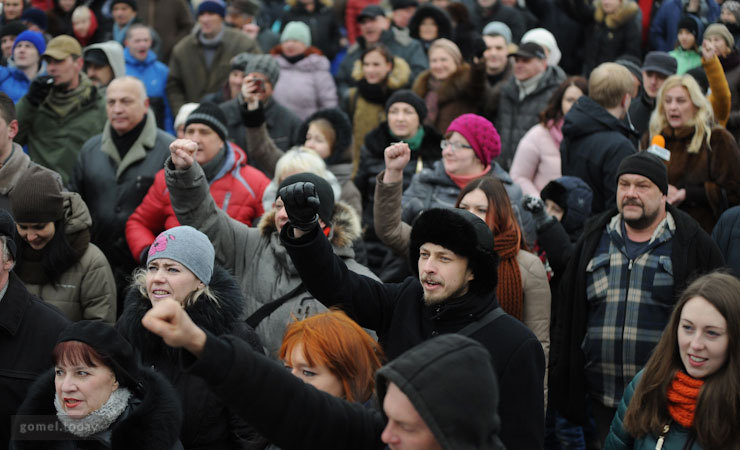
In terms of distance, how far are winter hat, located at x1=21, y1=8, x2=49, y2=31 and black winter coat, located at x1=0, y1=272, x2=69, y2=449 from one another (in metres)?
7.70

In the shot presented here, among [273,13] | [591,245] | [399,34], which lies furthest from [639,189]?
[273,13]

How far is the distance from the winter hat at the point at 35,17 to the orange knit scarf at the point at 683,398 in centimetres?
963

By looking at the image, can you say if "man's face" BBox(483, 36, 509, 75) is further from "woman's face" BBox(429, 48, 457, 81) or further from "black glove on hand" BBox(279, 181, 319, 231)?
"black glove on hand" BBox(279, 181, 319, 231)

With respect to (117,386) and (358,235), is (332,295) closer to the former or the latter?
(117,386)

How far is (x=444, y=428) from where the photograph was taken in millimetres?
2533

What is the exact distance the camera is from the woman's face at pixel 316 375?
3.49m

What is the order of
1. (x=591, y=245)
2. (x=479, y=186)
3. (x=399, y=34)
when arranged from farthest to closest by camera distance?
(x=399, y=34) < (x=591, y=245) < (x=479, y=186)

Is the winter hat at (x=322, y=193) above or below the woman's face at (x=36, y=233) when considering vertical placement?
above

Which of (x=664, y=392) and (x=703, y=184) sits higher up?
(x=703, y=184)

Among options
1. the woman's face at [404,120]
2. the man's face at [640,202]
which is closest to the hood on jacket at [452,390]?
the man's face at [640,202]

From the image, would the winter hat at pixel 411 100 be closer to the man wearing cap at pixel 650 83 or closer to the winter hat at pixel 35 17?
the man wearing cap at pixel 650 83

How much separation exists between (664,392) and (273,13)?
1104 centimetres

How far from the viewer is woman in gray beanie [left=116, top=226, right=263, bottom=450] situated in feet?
14.2

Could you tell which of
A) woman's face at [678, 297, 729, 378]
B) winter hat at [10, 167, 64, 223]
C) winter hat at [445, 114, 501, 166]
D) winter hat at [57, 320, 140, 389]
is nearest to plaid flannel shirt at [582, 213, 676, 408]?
winter hat at [445, 114, 501, 166]
